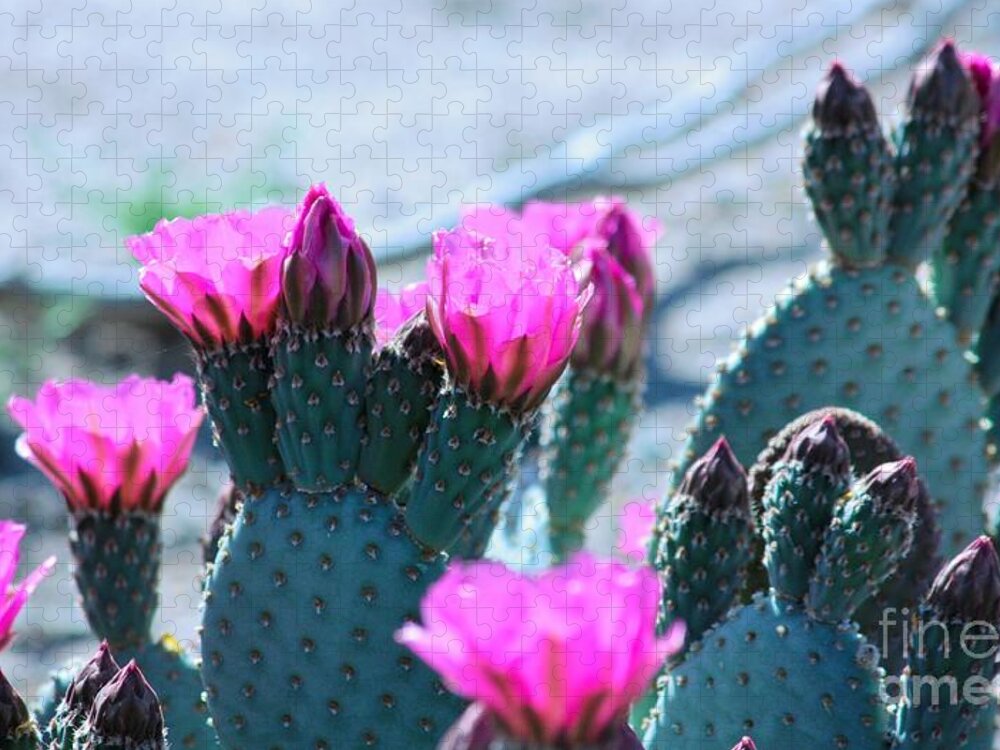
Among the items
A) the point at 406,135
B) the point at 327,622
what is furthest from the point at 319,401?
the point at 406,135

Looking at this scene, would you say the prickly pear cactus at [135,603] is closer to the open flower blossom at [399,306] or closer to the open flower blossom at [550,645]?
the open flower blossom at [399,306]

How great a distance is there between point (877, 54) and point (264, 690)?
23.6ft

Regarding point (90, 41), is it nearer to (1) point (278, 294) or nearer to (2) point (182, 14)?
(2) point (182, 14)

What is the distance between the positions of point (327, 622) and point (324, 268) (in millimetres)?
354

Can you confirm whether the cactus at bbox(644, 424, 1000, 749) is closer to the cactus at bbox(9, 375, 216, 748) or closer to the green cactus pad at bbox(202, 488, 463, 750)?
the green cactus pad at bbox(202, 488, 463, 750)

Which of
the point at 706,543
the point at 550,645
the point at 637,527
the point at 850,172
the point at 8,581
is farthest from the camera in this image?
the point at 637,527

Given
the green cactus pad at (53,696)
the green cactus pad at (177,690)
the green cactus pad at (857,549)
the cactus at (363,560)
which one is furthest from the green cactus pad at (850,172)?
the green cactus pad at (53,696)

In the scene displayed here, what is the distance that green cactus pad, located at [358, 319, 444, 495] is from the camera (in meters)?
1.86

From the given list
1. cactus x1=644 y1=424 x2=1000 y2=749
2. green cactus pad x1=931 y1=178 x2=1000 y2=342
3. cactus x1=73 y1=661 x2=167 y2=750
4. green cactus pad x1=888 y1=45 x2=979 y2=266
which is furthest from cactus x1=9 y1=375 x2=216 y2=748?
green cactus pad x1=931 y1=178 x2=1000 y2=342

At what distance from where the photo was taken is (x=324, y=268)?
5.92 ft

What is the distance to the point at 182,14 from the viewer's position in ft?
28.7

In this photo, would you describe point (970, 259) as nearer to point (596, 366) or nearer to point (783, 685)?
point (596, 366)

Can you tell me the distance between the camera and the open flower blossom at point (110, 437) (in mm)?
2146

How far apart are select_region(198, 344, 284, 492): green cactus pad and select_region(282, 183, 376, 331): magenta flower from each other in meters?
0.10
